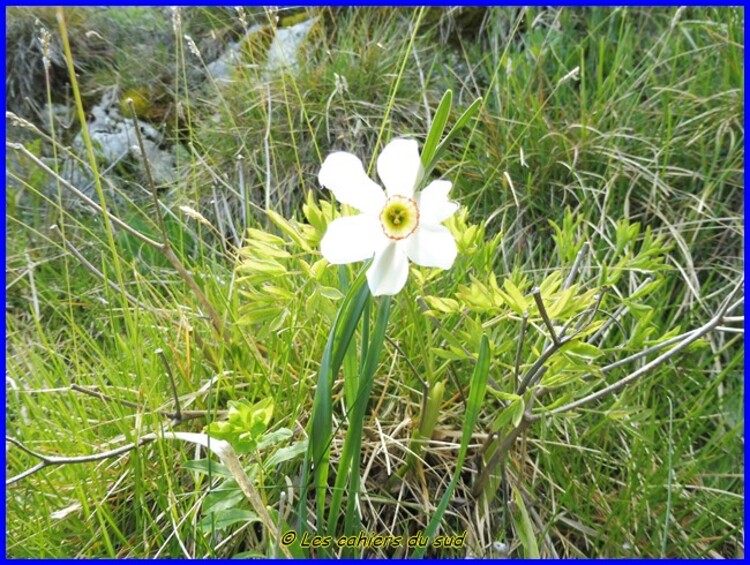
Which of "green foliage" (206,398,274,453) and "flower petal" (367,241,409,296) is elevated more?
"flower petal" (367,241,409,296)

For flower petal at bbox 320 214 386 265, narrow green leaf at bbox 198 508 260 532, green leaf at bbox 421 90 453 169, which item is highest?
green leaf at bbox 421 90 453 169

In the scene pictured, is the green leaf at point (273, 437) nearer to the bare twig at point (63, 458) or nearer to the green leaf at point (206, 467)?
the green leaf at point (206, 467)

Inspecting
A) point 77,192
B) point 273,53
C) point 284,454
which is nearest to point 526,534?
point 284,454

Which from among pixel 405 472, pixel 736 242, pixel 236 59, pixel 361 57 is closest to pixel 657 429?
pixel 405 472

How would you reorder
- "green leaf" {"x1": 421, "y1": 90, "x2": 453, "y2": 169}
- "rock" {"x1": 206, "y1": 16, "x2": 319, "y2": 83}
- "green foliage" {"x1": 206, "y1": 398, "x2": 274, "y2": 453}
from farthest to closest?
"rock" {"x1": 206, "y1": 16, "x2": 319, "y2": 83}, "green foliage" {"x1": 206, "y1": 398, "x2": 274, "y2": 453}, "green leaf" {"x1": 421, "y1": 90, "x2": 453, "y2": 169}

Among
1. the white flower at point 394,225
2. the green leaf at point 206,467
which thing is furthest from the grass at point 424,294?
the white flower at point 394,225

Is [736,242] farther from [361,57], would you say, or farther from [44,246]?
[44,246]

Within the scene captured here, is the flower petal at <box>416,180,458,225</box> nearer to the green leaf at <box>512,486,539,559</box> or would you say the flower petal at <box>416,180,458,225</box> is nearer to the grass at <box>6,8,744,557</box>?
the grass at <box>6,8,744,557</box>

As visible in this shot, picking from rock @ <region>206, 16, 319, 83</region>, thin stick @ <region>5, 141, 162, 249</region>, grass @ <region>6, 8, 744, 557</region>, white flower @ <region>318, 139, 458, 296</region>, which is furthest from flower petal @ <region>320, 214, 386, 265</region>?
rock @ <region>206, 16, 319, 83</region>

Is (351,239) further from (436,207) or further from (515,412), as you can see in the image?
(515,412)
